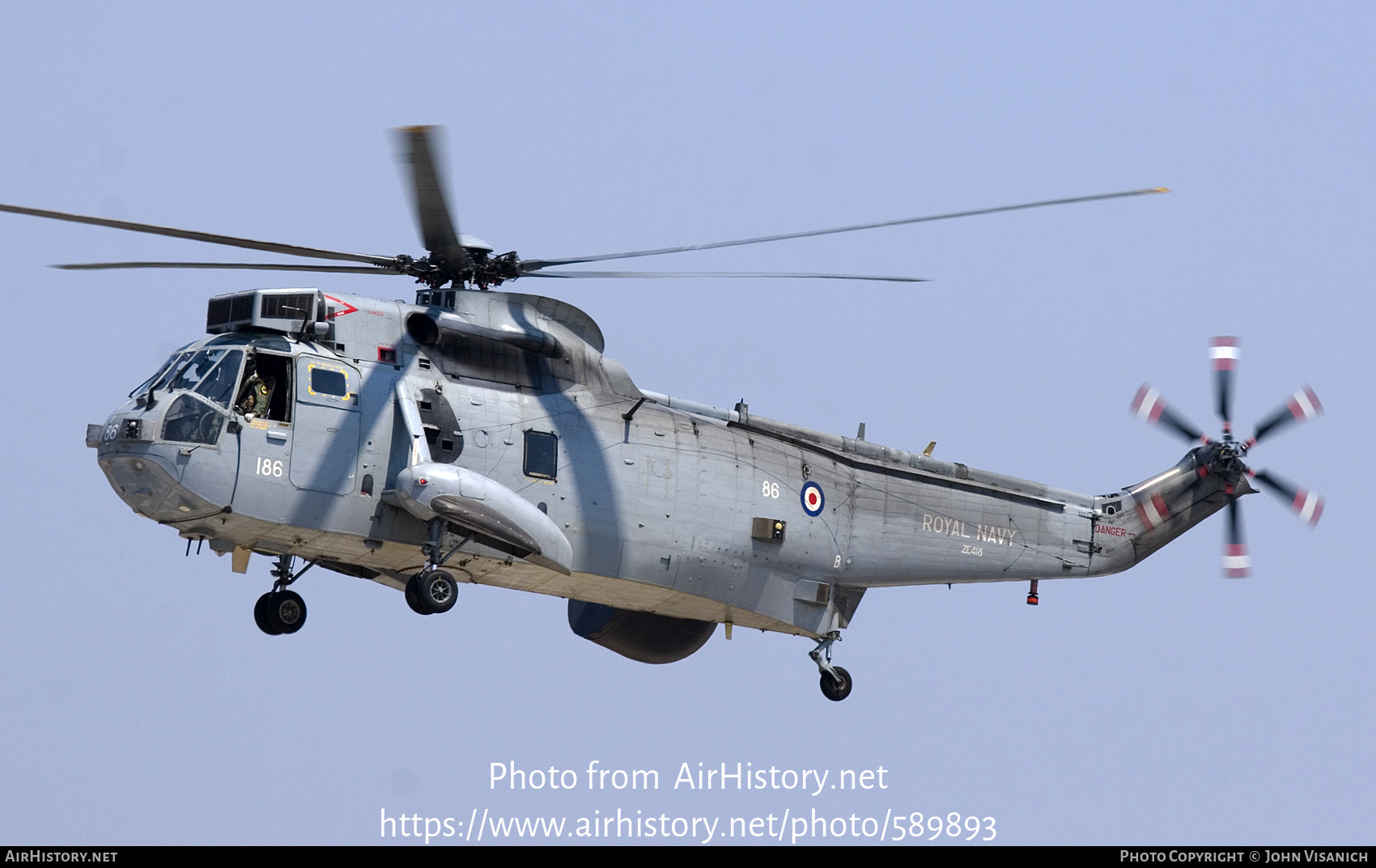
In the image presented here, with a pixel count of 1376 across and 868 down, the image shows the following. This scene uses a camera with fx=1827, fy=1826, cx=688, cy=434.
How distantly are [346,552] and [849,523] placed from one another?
759 centimetres

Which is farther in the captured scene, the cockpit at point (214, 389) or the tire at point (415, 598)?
the tire at point (415, 598)

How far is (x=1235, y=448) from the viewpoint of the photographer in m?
27.5

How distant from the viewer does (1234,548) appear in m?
27.1

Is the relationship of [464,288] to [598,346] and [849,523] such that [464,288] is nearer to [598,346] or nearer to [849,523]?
[598,346]

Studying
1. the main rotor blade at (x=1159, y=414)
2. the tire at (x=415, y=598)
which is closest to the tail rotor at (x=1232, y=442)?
the main rotor blade at (x=1159, y=414)

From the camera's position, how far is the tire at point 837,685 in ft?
86.3

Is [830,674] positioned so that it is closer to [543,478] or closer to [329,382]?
[543,478]

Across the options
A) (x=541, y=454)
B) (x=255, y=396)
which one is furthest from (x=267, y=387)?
(x=541, y=454)

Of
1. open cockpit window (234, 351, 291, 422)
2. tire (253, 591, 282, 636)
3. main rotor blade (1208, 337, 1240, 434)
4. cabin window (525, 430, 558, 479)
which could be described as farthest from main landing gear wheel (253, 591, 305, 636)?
main rotor blade (1208, 337, 1240, 434)

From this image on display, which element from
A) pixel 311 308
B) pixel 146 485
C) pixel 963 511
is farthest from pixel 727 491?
pixel 146 485

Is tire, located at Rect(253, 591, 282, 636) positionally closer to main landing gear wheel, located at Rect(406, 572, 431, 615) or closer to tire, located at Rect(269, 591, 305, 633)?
tire, located at Rect(269, 591, 305, 633)

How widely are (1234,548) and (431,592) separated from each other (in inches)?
498

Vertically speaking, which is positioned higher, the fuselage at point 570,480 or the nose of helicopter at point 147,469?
the fuselage at point 570,480

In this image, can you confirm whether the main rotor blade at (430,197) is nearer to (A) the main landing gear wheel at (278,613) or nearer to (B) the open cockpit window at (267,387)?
(B) the open cockpit window at (267,387)
